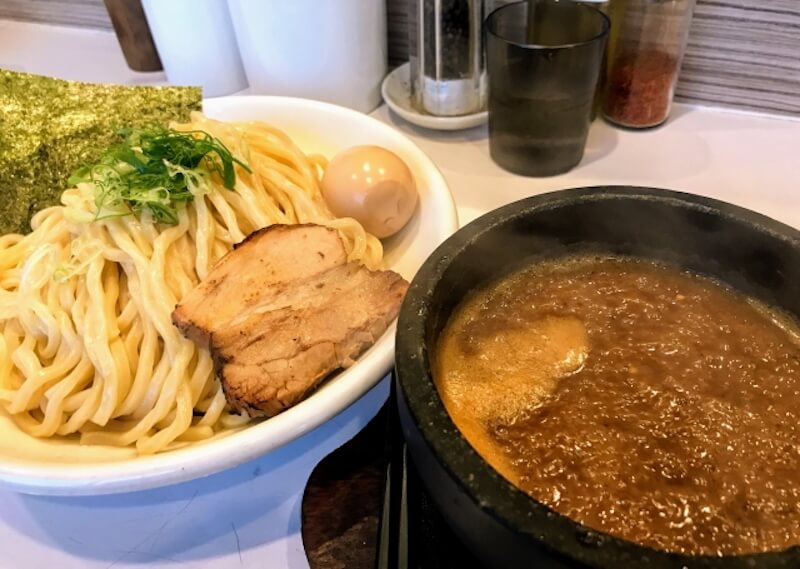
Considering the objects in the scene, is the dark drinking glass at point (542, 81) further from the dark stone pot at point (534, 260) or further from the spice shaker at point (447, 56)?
the dark stone pot at point (534, 260)

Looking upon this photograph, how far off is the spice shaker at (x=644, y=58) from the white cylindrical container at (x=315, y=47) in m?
0.58

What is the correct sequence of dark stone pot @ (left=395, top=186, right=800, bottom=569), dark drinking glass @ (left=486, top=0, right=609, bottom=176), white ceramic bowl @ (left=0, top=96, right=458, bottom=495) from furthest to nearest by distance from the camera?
1. dark drinking glass @ (left=486, top=0, right=609, bottom=176)
2. white ceramic bowl @ (left=0, top=96, right=458, bottom=495)
3. dark stone pot @ (left=395, top=186, right=800, bottom=569)

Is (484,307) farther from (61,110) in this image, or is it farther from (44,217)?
(61,110)

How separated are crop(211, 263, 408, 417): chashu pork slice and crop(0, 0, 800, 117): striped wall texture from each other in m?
1.03

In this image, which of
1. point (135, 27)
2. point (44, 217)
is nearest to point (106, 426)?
point (44, 217)

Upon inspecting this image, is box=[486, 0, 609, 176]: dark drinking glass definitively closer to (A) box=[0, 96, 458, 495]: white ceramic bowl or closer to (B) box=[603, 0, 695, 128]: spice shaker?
(B) box=[603, 0, 695, 128]: spice shaker

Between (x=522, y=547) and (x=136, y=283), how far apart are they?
0.85 metres

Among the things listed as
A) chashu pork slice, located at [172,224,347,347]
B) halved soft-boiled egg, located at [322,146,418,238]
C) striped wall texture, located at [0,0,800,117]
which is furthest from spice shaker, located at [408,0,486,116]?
chashu pork slice, located at [172,224,347,347]

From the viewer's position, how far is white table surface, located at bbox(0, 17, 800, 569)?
0.93m

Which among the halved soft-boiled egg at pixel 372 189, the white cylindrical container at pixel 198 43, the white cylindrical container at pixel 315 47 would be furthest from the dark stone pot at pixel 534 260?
the white cylindrical container at pixel 198 43

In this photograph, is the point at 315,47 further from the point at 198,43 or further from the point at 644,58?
the point at 644,58

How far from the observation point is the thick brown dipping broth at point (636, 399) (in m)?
0.63

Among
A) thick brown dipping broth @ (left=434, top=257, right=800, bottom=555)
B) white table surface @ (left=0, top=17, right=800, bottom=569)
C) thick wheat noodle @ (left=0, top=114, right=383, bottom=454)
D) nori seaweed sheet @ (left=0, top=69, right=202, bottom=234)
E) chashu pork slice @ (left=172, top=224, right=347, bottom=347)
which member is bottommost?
white table surface @ (left=0, top=17, right=800, bottom=569)

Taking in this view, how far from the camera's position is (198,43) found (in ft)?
5.91
